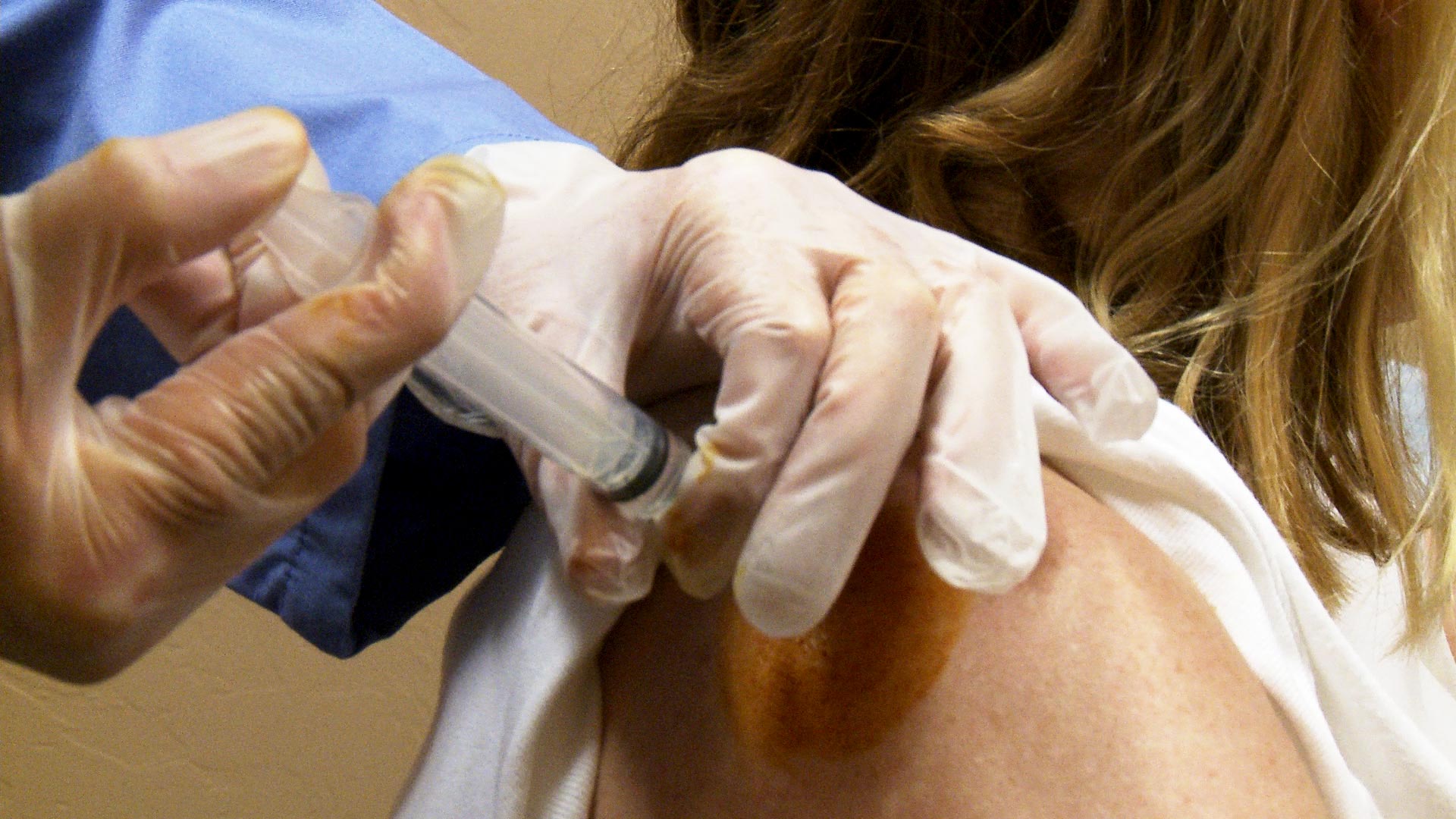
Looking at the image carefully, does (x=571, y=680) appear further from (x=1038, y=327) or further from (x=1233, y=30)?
(x=1233, y=30)

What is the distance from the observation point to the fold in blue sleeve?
24.5 inches

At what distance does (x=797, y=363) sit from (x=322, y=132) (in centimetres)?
40

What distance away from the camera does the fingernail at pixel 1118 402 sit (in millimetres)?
471

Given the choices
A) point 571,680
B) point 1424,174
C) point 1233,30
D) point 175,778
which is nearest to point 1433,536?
point 1424,174

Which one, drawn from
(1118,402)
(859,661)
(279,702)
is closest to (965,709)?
(859,661)

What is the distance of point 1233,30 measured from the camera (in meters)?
0.71

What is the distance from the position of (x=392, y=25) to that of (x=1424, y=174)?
75cm

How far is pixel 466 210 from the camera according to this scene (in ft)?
1.11

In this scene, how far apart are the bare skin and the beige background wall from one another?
0.81 m

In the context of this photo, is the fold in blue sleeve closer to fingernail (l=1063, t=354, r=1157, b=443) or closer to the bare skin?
the bare skin

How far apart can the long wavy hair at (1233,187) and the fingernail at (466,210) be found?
1.63 ft

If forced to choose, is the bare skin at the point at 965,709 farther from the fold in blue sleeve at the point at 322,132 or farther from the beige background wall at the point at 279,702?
the beige background wall at the point at 279,702

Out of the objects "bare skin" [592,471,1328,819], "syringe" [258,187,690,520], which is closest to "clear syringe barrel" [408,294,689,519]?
"syringe" [258,187,690,520]

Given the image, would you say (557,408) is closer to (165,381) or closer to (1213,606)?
(165,381)
